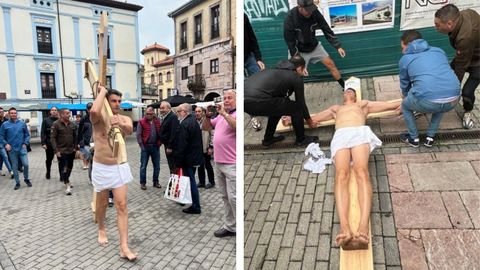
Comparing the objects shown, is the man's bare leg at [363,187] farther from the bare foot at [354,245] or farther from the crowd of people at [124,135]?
the crowd of people at [124,135]

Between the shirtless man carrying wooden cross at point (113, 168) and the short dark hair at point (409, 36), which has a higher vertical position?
the short dark hair at point (409, 36)

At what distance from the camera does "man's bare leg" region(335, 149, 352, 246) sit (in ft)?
3.88

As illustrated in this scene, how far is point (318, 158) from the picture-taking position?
1307 millimetres

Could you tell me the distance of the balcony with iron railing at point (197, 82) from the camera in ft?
5.14


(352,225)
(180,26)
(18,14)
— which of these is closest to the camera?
(352,225)

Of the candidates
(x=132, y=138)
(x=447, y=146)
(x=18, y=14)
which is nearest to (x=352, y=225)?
(x=447, y=146)

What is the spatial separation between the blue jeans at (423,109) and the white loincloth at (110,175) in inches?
49.8

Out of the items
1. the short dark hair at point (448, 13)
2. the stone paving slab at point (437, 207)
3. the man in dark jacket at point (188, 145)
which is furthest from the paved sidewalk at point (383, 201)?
the man in dark jacket at point (188, 145)

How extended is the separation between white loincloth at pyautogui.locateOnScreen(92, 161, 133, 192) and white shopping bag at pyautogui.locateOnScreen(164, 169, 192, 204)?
363mm

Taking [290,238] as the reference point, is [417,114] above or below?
above

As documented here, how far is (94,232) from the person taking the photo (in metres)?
1.73

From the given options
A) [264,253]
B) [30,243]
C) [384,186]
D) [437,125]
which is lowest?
[30,243]

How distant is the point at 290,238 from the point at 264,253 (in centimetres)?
11

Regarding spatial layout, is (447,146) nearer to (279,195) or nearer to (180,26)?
(279,195)
